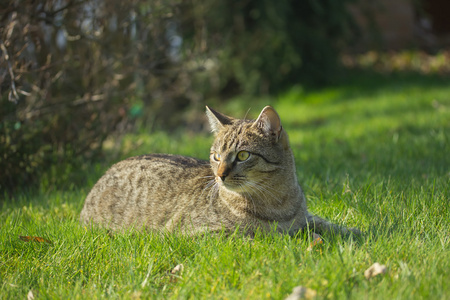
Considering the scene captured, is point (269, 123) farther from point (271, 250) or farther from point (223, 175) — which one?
point (271, 250)

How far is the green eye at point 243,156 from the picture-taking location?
317cm

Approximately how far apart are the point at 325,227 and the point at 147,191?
60.1 inches

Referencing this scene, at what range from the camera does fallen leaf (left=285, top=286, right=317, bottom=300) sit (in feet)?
6.96

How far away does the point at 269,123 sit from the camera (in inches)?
126

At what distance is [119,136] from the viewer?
5.84 meters

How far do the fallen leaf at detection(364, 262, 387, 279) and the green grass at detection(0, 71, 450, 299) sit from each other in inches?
1.1

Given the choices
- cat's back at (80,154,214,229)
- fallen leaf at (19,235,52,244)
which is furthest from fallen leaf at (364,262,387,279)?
fallen leaf at (19,235,52,244)

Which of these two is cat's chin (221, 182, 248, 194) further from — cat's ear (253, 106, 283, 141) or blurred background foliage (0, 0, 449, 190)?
blurred background foliage (0, 0, 449, 190)

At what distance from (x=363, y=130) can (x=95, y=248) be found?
515 cm

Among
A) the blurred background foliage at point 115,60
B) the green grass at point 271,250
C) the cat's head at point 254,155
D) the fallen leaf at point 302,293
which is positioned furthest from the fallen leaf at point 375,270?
the blurred background foliage at point 115,60

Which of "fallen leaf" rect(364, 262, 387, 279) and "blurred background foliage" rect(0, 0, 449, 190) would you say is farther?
"blurred background foliage" rect(0, 0, 449, 190)

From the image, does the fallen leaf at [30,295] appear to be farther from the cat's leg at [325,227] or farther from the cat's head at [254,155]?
the cat's leg at [325,227]

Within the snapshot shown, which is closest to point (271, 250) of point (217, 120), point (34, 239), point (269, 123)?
point (269, 123)

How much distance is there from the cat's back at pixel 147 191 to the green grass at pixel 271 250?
0.31 m
